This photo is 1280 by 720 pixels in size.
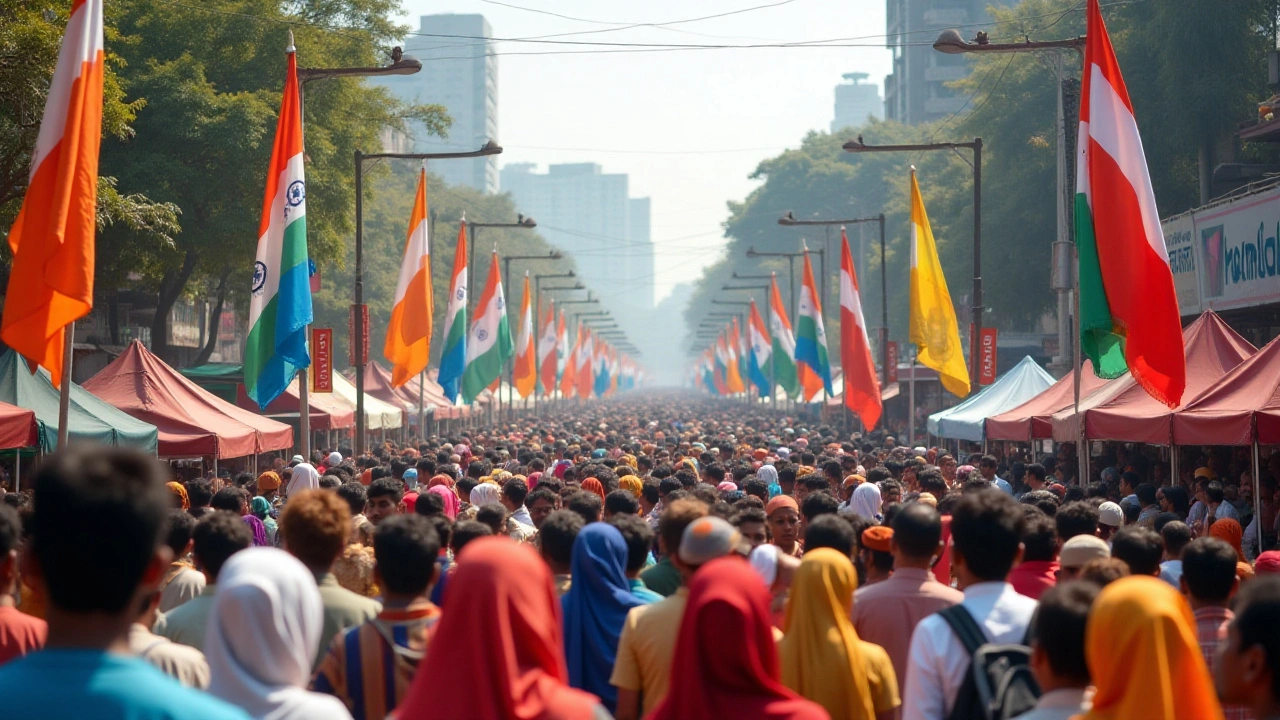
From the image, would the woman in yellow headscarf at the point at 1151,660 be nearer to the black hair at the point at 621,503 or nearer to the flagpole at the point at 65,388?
the black hair at the point at 621,503

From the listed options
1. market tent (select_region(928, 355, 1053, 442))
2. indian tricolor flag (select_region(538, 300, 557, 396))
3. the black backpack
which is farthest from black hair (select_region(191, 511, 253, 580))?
indian tricolor flag (select_region(538, 300, 557, 396))

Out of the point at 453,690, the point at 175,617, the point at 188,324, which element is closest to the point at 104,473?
the point at 453,690

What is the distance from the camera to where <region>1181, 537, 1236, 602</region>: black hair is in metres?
5.97

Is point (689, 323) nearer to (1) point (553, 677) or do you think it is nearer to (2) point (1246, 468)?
(2) point (1246, 468)

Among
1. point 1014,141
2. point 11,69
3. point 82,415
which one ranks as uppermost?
point 1014,141

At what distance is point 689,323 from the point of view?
176000 mm

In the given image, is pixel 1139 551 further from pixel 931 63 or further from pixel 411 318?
pixel 931 63

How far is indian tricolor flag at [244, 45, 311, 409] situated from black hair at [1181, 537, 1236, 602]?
977 cm

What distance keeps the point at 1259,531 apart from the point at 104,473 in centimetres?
1209

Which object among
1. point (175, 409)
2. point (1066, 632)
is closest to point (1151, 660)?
point (1066, 632)

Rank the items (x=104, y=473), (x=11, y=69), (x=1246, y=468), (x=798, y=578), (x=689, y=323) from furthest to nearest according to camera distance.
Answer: (x=689, y=323), (x=1246, y=468), (x=11, y=69), (x=798, y=578), (x=104, y=473)

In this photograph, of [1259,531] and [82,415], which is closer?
[1259,531]

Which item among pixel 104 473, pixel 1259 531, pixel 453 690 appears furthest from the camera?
pixel 1259 531

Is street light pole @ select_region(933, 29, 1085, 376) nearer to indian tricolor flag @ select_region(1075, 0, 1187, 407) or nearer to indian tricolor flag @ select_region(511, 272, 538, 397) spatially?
indian tricolor flag @ select_region(1075, 0, 1187, 407)
